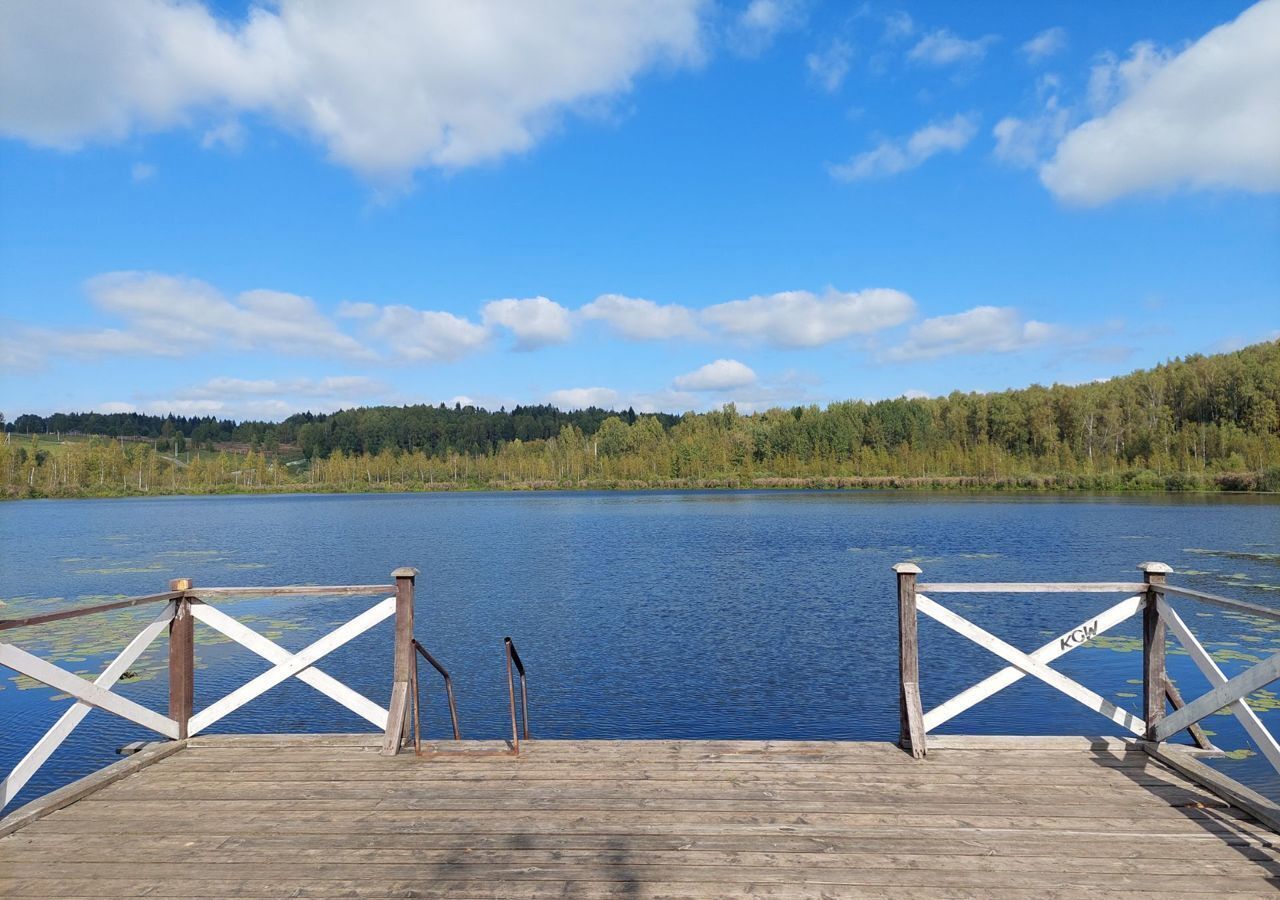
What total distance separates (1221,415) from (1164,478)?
79.0 feet

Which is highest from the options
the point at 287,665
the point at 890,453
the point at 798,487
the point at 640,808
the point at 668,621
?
the point at 890,453

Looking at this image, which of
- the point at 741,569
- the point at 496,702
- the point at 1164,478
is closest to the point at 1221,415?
the point at 1164,478

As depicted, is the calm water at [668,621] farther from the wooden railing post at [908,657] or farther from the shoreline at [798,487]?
the shoreline at [798,487]

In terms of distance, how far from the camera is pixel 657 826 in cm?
521

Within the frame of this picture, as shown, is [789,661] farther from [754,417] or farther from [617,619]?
[754,417]

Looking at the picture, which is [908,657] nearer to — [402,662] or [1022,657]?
[1022,657]

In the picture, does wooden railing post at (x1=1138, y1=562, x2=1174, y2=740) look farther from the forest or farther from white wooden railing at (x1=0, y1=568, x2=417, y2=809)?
the forest

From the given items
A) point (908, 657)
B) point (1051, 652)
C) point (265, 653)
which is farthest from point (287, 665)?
point (1051, 652)

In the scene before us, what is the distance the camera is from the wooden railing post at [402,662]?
6.86m

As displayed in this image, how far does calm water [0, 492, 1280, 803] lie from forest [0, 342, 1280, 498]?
171ft

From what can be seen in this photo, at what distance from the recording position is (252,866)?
4.77m

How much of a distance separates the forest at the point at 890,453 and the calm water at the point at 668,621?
52213 millimetres

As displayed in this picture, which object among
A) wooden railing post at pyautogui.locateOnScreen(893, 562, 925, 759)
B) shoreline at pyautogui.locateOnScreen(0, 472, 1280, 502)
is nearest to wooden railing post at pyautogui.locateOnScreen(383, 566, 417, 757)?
wooden railing post at pyautogui.locateOnScreen(893, 562, 925, 759)

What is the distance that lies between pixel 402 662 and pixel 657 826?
289 centimetres
